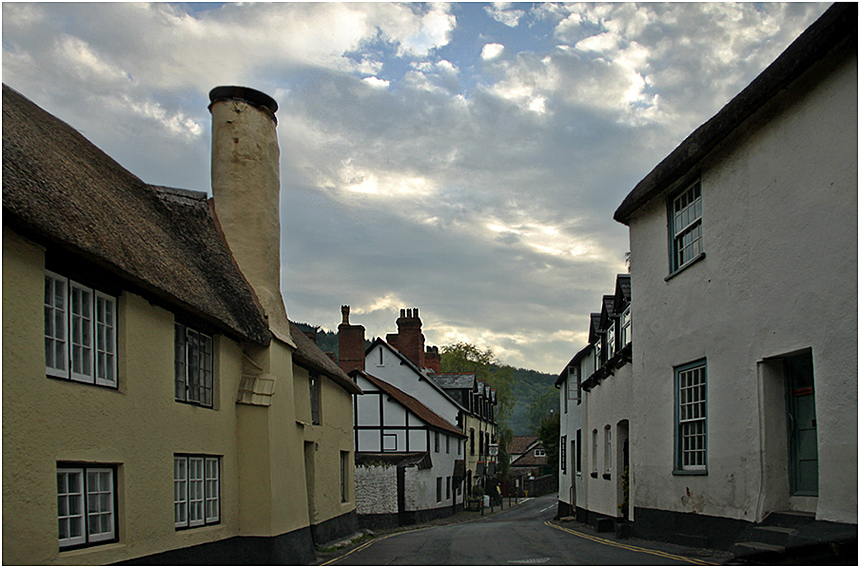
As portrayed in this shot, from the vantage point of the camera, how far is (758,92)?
9883 mm

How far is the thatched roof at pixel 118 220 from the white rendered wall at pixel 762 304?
7458mm

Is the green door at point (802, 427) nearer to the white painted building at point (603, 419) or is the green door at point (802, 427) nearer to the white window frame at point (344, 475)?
the white painted building at point (603, 419)

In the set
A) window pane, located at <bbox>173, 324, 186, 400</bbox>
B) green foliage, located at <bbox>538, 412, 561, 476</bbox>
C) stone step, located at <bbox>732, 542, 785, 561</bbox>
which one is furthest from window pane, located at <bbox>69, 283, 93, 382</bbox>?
green foliage, located at <bbox>538, 412, 561, 476</bbox>

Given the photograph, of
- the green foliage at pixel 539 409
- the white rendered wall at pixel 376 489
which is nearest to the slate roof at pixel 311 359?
the white rendered wall at pixel 376 489

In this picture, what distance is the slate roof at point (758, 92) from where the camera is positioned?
27.1 feet

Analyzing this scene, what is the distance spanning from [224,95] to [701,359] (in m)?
10.3

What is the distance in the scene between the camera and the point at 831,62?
866 centimetres

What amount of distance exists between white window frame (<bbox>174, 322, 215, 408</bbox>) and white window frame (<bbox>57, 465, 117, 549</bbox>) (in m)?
2.22

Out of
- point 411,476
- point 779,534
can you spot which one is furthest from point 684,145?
point 411,476

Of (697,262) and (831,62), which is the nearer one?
(831,62)

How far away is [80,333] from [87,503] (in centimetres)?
201

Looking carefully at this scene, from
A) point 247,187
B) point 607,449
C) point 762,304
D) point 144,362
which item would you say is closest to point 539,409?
point 607,449

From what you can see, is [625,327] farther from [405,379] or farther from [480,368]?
[480,368]

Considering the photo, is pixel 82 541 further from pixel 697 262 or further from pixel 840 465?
pixel 697 262
